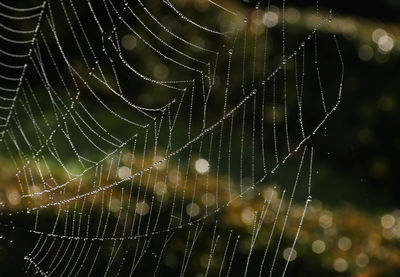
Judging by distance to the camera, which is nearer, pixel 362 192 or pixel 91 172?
pixel 91 172

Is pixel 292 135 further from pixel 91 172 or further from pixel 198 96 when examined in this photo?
pixel 91 172

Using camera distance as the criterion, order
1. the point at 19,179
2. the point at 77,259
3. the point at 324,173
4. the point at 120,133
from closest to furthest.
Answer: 1. the point at 77,259
2. the point at 19,179
3. the point at 120,133
4. the point at 324,173

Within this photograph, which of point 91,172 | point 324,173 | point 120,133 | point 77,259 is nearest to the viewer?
point 77,259

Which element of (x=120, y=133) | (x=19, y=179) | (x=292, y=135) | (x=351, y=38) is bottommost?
(x=19, y=179)

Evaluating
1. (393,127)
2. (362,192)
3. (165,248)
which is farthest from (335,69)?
(165,248)

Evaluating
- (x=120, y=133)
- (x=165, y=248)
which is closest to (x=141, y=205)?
(x=165, y=248)

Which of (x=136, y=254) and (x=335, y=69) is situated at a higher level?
(x=335, y=69)

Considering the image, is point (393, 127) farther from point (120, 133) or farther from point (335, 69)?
point (120, 133)

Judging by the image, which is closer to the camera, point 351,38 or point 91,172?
point 91,172

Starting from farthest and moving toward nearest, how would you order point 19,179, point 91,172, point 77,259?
1. point 91,172
2. point 19,179
3. point 77,259
